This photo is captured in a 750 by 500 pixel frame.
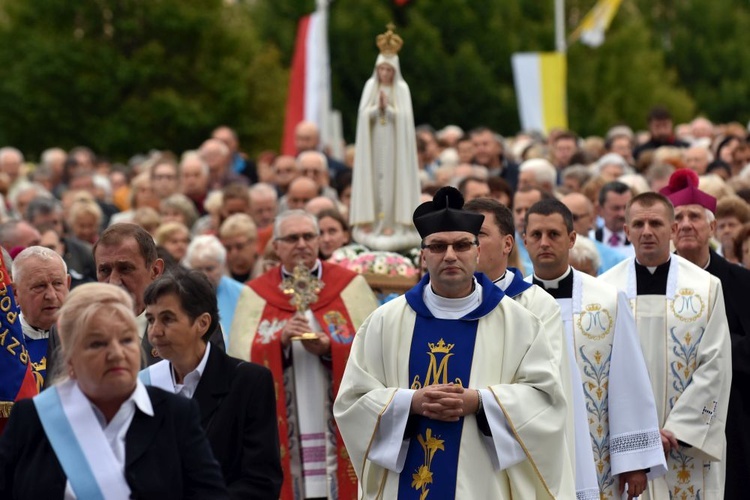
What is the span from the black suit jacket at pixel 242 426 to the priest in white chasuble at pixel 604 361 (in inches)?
89.9

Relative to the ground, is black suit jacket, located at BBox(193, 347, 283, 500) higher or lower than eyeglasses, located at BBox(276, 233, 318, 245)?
lower

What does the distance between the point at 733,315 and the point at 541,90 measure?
685 inches

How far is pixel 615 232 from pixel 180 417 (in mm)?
7245

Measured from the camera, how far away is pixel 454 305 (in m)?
7.33

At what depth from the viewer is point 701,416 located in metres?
8.97

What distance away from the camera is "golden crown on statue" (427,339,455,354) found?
727cm

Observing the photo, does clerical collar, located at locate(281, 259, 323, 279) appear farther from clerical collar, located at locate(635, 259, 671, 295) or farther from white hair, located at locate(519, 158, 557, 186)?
white hair, located at locate(519, 158, 557, 186)

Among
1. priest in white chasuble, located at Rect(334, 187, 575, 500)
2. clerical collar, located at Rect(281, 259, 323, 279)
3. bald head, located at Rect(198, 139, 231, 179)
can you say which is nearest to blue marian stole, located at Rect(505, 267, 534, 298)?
priest in white chasuble, located at Rect(334, 187, 575, 500)

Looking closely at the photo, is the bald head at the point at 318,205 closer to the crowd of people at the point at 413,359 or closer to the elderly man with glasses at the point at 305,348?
the crowd of people at the point at 413,359

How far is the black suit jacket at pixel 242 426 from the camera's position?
6.46 meters

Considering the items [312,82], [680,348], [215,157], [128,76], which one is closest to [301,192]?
[215,157]

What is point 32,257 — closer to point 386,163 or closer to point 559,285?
point 559,285

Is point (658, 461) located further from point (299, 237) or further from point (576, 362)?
point (299, 237)

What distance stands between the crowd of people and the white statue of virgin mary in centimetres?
15
